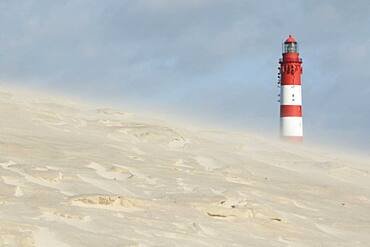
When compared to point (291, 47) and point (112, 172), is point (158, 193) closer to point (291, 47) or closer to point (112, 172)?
point (112, 172)

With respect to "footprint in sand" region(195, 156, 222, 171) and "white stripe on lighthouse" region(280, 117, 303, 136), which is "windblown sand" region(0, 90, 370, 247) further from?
"white stripe on lighthouse" region(280, 117, 303, 136)

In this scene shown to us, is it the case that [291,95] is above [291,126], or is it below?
above

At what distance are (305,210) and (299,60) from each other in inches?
1199

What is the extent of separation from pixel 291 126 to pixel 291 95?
2.23 m

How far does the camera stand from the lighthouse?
A: 150ft

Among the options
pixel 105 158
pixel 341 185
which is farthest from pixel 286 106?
pixel 105 158

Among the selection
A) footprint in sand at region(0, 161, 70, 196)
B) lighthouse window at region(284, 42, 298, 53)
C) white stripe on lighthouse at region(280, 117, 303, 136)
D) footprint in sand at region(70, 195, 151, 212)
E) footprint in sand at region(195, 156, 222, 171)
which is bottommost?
footprint in sand at region(70, 195, 151, 212)

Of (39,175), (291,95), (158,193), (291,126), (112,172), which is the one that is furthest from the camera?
(291,95)

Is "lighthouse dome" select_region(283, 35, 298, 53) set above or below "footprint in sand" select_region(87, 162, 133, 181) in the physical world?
above

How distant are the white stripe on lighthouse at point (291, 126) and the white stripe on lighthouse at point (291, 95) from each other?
113 cm

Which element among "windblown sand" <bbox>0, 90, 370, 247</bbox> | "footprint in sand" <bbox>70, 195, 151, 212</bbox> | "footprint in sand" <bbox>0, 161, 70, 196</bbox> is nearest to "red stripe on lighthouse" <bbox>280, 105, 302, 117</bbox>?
"windblown sand" <bbox>0, 90, 370, 247</bbox>

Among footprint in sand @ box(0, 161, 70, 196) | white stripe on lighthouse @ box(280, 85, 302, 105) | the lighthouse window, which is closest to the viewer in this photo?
footprint in sand @ box(0, 161, 70, 196)

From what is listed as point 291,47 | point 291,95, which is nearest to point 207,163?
point 291,95

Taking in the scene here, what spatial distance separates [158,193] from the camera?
680 inches
